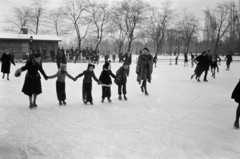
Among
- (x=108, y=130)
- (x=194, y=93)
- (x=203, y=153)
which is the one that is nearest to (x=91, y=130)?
(x=108, y=130)

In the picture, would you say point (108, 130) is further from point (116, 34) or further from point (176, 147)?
point (116, 34)

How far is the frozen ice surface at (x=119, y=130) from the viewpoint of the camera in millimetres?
3510

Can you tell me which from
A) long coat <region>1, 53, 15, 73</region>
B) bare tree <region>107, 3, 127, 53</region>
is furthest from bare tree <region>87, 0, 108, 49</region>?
long coat <region>1, 53, 15, 73</region>

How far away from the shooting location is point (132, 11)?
37.8m

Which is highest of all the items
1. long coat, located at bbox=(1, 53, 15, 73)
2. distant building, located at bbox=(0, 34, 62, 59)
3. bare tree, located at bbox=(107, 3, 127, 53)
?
bare tree, located at bbox=(107, 3, 127, 53)

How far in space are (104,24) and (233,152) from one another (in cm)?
3863

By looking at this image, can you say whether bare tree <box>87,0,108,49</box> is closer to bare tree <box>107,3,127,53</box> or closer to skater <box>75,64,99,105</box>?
bare tree <box>107,3,127,53</box>

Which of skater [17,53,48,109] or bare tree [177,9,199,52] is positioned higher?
bare tree [177,9,199,52]

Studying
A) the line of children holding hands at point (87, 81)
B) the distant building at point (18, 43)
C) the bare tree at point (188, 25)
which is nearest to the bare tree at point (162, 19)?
the bare tree at point (188, 25)

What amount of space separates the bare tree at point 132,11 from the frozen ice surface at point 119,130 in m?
32.1

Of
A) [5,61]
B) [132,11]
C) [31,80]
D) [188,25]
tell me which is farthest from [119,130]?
[188,25]

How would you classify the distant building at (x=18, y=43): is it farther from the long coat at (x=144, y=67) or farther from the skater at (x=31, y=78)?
the skater at (x=31, y=78)

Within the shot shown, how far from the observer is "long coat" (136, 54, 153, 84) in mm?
8203

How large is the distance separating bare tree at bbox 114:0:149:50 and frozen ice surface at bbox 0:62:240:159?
1264 inches
